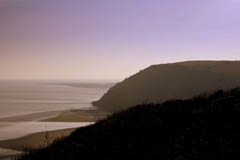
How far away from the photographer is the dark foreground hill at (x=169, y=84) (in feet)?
191

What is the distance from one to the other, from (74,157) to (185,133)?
335 centimetres

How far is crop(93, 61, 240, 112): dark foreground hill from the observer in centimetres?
5831

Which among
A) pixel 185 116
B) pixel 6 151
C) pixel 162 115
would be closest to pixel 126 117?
pixel 162 115

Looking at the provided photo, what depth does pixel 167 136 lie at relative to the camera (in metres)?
8.41

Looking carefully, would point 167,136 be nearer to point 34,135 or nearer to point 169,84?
point 34,135

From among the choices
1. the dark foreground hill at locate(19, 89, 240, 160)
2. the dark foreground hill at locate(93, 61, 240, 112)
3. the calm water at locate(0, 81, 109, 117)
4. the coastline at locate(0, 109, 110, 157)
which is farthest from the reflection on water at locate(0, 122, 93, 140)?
the dark foreground hill at locate(93, 61, 240, 112)

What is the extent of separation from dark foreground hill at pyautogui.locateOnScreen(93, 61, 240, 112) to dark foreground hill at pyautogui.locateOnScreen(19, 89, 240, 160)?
44.3 m

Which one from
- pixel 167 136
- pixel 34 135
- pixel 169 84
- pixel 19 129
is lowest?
pixel 34 135

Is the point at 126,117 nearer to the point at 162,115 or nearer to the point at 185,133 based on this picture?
the point at 162,115

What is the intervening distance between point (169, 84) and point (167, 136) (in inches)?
2194

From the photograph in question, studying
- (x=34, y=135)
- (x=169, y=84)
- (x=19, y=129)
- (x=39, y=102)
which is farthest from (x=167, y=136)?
(x=39, y=102)

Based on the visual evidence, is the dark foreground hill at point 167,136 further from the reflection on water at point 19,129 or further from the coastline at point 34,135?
the reflection on water at point 19,129

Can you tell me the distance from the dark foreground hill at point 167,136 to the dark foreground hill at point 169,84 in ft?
145

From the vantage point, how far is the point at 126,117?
442 inches
